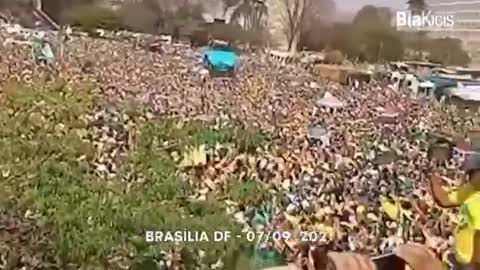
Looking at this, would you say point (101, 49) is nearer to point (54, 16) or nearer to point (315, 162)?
point (54, 16)

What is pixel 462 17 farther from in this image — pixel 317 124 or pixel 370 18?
pixel 317 124

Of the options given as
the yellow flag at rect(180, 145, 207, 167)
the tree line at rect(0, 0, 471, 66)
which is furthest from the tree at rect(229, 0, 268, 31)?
the yellow flag at rect(180, 145, 207, 167)

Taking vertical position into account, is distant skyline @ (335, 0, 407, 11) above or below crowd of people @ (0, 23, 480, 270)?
above

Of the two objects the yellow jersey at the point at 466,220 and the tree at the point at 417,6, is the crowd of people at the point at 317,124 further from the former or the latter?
the tree at the point at 417,6

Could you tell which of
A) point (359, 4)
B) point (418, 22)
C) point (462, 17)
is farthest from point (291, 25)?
point (462, 17)

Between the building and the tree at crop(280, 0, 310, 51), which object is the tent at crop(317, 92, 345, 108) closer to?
the tree at crop(280, 0, 310, 51)

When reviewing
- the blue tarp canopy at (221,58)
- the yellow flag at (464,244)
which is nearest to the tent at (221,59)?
the blue tarp canopy at (221,58)

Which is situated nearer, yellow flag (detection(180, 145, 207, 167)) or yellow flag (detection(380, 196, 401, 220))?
yellow flag (detection(180, 145, 207, 167))
